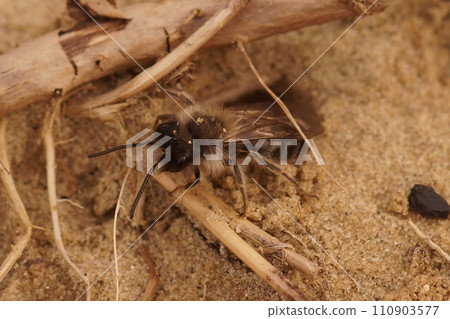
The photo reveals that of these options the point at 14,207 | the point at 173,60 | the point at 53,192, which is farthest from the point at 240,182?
the point at 14,207

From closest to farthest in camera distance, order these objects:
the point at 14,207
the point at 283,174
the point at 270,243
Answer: the point at 270,243 → the point at 14,207 → the point at 283,174

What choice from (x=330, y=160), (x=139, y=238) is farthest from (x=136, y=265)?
(x=330, y=160)

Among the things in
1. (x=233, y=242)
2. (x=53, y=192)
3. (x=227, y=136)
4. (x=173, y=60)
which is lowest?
(x=233, y=242)

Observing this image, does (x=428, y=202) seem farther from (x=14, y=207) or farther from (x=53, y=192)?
(x=14, y=207)

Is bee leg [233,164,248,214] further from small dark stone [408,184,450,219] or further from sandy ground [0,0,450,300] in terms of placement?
small dark stone [408,184,450,219]

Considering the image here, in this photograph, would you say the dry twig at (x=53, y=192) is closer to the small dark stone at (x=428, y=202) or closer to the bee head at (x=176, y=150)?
the bee head at (x=176, y=150)

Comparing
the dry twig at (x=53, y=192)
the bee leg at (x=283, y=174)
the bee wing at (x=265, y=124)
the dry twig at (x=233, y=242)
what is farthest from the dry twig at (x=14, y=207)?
the bee leg at (x=283, y=174)

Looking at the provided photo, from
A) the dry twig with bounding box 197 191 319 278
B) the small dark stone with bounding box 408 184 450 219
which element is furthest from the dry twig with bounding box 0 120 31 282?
the small dark stone with bounding box 408 184 450 219
